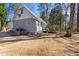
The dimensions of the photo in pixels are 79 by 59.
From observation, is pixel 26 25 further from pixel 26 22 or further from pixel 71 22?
pixel 71 22

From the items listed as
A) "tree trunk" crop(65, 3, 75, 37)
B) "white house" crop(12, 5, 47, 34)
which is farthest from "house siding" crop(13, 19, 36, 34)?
"tree trunk" crop(65, 3, 75, 37)

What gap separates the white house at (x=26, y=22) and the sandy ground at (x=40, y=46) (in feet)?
0.27

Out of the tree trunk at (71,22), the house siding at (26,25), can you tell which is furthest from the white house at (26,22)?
the tree trunk at (71,22)

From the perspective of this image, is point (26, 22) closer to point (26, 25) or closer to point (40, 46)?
point (26, 25)

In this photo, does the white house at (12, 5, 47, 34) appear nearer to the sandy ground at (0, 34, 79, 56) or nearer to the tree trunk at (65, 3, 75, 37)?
the sandy ground at (0, 34, 79, 56)

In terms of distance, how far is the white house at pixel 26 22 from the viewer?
180cm

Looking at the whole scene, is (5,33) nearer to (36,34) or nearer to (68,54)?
(36,34)

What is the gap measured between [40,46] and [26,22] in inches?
11.4

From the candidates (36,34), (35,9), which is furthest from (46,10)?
(36,34)

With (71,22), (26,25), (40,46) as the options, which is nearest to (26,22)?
(26,25)

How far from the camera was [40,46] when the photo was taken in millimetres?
1815

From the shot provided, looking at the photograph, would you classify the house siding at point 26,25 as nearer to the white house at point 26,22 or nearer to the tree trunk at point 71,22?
the white house at point 26,22

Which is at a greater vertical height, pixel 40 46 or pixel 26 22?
pixel 26 22

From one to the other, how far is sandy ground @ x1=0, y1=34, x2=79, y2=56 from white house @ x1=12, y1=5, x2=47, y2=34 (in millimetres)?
83
